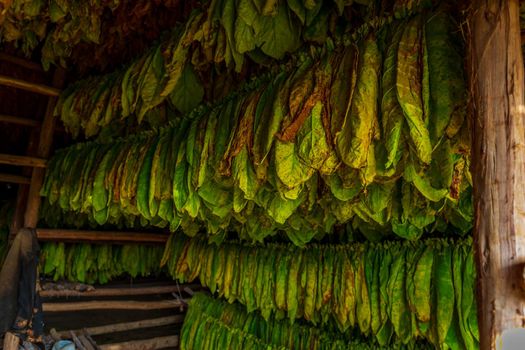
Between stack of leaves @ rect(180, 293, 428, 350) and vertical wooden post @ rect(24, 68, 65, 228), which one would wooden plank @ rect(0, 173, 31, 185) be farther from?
stack of leaves @ rect(180, 293, 428, 350)

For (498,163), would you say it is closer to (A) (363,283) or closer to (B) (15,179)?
(A) (363,283)

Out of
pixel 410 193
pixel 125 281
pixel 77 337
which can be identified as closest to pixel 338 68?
pixel 410 193

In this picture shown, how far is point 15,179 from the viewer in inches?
136

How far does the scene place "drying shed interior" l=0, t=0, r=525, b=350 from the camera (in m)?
0.94

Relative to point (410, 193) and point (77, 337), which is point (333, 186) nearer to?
point (410, 193)

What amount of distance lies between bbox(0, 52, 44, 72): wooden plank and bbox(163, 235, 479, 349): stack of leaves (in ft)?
7.37

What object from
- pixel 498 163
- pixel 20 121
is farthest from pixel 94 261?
pixel 498 163

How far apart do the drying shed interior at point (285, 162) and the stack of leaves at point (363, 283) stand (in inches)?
0.5

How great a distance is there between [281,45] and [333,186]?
0.64m

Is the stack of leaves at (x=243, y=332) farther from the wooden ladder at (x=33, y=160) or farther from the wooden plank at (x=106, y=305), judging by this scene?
the wooden ladder at (x=33, y=160)

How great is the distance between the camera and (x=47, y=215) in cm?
463

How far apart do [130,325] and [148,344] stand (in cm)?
34

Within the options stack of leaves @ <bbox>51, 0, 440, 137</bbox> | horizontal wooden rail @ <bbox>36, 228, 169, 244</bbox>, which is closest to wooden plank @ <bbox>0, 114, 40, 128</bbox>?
horizontal wooden rail @ <bbox>36, 228, 169, 244</bbox>

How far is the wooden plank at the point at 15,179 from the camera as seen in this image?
11.1 feet
